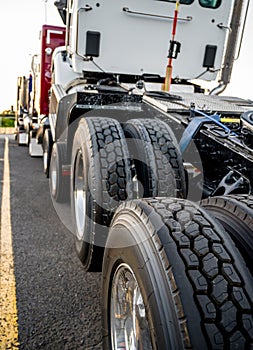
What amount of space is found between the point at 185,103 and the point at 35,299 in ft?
7.31

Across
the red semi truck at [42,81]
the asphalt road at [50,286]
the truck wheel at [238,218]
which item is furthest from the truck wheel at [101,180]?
the red semi truck at [42,81]

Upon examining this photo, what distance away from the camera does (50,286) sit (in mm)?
3125

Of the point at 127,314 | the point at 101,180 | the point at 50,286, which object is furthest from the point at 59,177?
the point at 127,314

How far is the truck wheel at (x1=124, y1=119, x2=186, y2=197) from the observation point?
107 inches

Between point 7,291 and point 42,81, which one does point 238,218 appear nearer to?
point 7,291

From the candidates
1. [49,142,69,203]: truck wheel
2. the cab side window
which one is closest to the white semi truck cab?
the cab side window

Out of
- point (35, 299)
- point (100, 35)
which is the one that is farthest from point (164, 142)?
point (100, 35)

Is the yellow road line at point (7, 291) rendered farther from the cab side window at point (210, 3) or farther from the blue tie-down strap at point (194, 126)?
the cab side window at point (210, 3)

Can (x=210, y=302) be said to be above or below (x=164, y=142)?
below

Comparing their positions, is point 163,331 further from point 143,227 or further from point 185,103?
point 185,103

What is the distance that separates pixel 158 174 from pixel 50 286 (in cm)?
130

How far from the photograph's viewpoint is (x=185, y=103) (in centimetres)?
376

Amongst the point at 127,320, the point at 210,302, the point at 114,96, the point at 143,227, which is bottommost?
the point at 127,320

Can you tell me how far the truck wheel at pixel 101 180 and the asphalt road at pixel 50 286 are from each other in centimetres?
31
